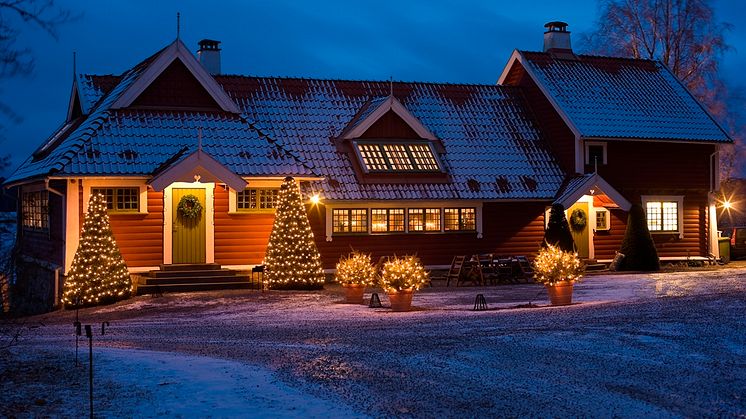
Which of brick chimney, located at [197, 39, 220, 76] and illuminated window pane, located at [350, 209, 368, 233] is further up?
brick chimney, located at [197, 39, 220, 76]

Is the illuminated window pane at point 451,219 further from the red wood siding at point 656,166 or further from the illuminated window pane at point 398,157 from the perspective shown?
the red wood siding at point 656,166

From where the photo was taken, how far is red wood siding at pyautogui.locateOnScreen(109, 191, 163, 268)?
26422mm

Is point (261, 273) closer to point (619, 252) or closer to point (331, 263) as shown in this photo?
point (331, 263)

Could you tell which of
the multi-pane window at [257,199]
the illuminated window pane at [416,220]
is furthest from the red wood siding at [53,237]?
the illuminated window pane at [416,220]

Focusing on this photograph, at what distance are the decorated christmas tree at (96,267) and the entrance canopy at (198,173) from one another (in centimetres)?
182

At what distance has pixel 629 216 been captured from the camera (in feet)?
107

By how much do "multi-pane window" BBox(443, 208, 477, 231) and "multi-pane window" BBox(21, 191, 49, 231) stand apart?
508 inches

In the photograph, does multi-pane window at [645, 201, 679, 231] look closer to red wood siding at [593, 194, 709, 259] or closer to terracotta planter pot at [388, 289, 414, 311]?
red wood siding at [593, 194, 709, 259]

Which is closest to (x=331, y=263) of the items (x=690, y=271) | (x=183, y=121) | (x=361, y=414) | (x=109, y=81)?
(x=183, y=121)

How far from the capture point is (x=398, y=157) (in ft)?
103

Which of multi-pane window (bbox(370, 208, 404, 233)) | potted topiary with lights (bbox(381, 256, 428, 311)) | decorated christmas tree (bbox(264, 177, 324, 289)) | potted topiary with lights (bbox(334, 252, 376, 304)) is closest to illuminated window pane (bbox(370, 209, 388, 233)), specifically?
multi-pane window (bbox(370, 208, 404, 233))

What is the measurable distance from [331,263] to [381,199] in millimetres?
2631

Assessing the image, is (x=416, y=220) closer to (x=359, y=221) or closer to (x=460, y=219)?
(x=460, y=219)

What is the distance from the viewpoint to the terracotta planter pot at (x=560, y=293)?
21.7m
